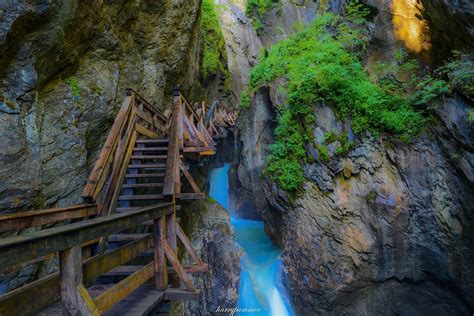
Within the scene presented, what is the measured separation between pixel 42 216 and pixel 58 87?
3.71m

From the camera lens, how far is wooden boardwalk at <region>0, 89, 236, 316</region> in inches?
81.4

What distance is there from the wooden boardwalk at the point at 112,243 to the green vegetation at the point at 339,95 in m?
4.14

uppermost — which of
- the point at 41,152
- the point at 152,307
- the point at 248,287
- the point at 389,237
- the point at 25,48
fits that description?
the point at 25,48

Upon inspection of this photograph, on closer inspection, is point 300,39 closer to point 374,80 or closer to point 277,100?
point 277,100

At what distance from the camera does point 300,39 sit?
13359mm

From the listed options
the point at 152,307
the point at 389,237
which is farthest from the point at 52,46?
the point at 389,237

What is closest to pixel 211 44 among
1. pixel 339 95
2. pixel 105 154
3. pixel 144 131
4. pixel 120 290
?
pixel 339 95

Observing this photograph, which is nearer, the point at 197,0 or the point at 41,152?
the point at 41,152

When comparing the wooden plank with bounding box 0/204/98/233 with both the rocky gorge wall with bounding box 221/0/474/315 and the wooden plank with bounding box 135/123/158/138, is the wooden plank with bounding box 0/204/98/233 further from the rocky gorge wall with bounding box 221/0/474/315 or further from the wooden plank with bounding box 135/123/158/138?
the rocky gorge wall with bounding box 221/0/474/315

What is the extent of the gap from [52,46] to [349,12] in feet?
35.3

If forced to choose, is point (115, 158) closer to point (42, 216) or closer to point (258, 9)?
point (42, 216)

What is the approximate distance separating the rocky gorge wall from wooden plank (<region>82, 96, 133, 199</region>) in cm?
663

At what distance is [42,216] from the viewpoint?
3898mm

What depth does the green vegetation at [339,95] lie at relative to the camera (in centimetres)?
942
